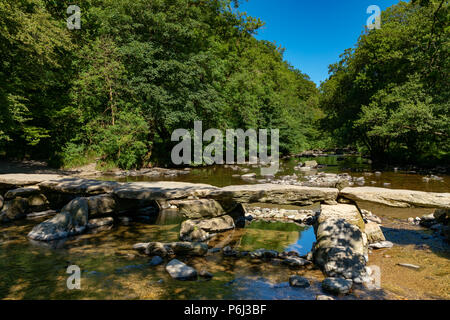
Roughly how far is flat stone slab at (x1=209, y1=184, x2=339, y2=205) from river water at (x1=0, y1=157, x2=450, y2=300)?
2.92 feet

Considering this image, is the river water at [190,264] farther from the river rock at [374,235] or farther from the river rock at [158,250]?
the river rock at [374,235]

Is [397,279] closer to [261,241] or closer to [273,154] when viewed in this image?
[261,241]

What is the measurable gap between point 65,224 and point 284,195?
5346mm

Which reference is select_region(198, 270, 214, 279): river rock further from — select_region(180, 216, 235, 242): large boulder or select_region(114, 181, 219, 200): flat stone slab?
select_region(114, 181, 219, 200): flat stone slab

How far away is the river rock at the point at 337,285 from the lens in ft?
12.0

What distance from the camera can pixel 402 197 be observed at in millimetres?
5852

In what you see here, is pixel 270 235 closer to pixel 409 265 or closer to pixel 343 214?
pixel 343 214

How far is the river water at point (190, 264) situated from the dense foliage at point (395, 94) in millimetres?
11430

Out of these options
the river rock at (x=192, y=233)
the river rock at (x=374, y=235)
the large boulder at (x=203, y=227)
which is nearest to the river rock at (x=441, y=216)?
the river rock at (x=374, y=235)

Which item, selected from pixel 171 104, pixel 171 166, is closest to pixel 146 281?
pixel 171 104

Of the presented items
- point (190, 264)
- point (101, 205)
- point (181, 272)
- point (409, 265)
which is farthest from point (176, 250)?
point (409, 265)

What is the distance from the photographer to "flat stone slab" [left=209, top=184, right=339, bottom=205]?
637 cm

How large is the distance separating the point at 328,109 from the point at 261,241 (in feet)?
74.6

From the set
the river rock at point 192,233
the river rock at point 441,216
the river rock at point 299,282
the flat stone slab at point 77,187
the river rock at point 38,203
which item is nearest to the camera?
the river rock at point 299,282
